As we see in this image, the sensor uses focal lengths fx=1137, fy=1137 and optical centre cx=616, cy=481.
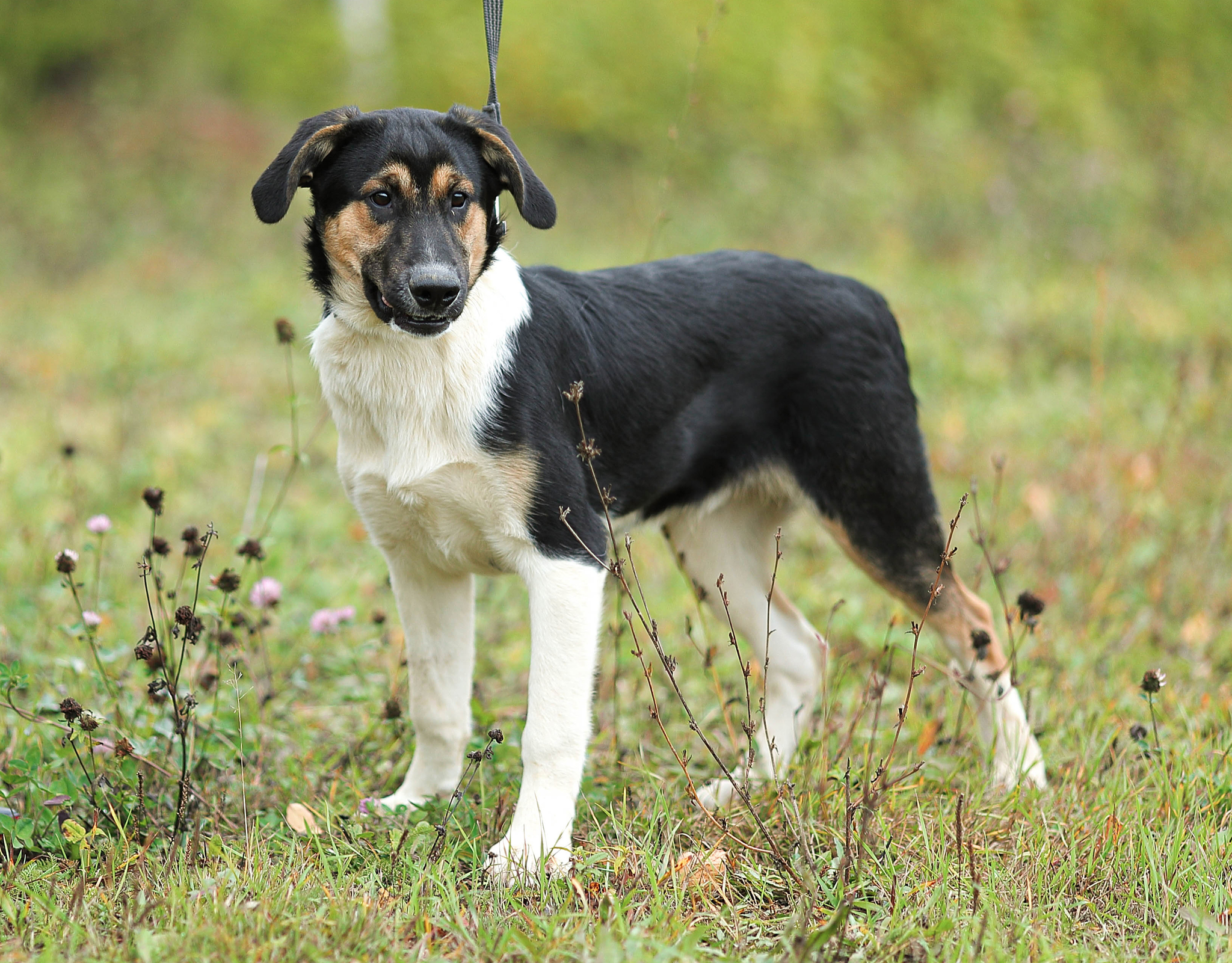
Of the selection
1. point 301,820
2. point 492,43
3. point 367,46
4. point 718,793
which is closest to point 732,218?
point 367,46

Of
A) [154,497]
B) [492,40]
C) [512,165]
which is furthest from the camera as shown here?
[492,40]

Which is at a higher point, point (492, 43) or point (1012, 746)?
point (492, 43)

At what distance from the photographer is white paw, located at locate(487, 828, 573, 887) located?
2785 millimetres

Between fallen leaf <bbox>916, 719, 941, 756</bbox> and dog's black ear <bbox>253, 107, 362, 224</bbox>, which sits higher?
dog's black ear <bbox>253, 107, 362, 224</bbox>

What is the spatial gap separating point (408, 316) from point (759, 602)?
1.73 m

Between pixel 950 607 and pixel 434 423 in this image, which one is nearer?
pixel 434 423

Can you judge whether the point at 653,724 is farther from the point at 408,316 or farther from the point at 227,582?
the point at 408,316

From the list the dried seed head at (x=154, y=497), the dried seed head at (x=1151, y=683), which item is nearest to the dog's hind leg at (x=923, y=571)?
the dried seed head at (x=1151, y=683)

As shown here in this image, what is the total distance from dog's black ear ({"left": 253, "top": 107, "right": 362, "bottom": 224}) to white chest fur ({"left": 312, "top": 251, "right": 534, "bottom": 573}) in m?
0.33

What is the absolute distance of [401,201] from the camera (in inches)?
112

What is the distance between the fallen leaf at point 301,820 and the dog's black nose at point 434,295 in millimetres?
1375

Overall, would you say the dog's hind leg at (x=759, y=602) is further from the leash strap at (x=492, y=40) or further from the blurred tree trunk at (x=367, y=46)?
the blurred tree trunk at (x=367, y=46)

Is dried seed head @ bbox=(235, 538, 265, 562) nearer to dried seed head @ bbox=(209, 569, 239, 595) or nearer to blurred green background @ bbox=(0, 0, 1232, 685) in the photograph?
dried seed head @ bbox=(209, 569, 239, 595)

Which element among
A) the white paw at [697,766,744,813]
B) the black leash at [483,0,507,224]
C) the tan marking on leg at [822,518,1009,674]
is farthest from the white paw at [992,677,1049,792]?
the black leash at [483,0,507,224]
